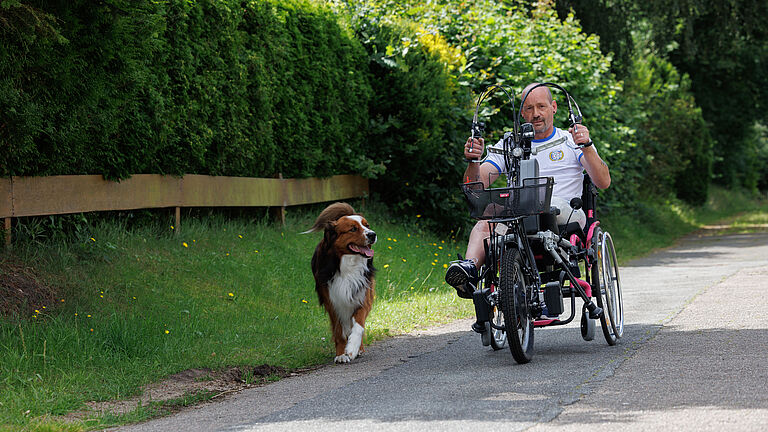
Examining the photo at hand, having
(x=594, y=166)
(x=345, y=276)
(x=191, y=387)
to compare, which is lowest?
(x=191, y=387)

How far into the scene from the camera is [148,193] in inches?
412

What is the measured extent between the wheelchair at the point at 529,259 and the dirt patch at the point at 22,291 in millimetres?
3580

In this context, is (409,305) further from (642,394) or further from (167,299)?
(642,394)

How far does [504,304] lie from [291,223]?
7523mm

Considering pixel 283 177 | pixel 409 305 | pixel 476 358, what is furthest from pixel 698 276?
pixel 476 358

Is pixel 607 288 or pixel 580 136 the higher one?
pixel 580 136

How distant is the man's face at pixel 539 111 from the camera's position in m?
7.27

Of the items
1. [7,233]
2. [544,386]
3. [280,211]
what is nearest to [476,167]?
[544,386]

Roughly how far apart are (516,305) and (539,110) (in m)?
1.64

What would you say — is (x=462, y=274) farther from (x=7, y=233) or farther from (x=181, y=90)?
(x=181, y=90)

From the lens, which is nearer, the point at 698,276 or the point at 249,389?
the point at 249,389

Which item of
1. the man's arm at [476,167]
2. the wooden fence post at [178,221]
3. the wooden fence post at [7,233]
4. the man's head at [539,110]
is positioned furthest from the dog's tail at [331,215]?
the wooden fence post at [178,221]

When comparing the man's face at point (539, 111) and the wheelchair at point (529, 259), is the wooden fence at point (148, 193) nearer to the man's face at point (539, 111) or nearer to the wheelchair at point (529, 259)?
the wheelchair at point (529, 259)

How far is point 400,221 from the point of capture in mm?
15914
